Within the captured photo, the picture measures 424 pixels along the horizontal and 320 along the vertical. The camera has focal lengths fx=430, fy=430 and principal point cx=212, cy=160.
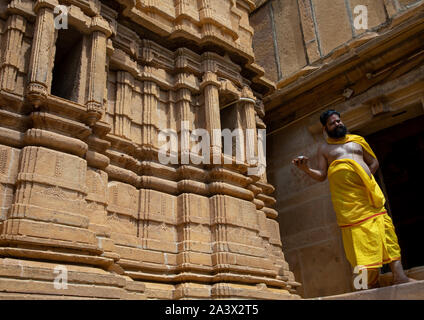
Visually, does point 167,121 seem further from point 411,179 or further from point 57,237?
point 411,179

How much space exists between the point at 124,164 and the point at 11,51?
6.86 feet

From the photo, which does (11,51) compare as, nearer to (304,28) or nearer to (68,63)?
(68,63)

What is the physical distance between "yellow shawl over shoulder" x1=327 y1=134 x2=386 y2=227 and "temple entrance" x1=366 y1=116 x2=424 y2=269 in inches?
166

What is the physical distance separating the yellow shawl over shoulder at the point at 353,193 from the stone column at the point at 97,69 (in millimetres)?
3062

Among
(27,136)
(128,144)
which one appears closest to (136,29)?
(128,144)

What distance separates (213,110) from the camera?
7.35 m

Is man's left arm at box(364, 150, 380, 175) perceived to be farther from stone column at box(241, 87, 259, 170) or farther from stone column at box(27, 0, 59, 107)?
stone column at box(27, 0, 59, 107)

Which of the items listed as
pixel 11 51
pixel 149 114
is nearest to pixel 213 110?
pixel 149 114

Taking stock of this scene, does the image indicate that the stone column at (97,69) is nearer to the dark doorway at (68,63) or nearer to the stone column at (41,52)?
the dark doorway at (68,63)

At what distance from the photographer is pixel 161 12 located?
7719 mm

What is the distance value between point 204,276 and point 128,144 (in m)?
2.18

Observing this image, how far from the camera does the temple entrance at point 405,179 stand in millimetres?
8172
